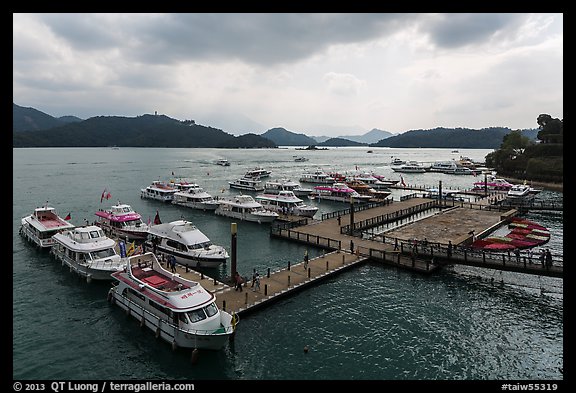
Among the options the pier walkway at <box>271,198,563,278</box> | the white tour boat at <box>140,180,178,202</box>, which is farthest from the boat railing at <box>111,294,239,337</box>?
the white tour boat at <box>140,180,178,202</box>

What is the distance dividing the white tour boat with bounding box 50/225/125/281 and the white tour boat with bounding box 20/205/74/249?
6490mm

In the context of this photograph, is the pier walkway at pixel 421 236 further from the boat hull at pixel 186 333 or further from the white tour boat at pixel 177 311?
the boat hull at pixel 186 333

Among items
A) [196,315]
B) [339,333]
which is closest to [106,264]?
[196,315]

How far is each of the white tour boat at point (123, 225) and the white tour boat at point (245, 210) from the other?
1926 centimetres

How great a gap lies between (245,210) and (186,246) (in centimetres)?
2731

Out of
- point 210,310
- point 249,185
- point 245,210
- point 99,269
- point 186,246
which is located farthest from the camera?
point 249,185

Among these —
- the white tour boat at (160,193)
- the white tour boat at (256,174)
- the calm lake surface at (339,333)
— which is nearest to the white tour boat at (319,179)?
the white tour boat at (256,174)

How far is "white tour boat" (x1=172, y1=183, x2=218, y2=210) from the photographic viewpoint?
7775cm

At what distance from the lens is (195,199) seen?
81.0m

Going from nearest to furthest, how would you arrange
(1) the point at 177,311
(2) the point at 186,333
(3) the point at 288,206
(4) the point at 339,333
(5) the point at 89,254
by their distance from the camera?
(2) the point at 186,333
(1) the point at 177,311
(4) the point at 339,333
(5) the point at 89,254
(3) the point at 288,206

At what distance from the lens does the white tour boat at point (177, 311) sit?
24.1 metres

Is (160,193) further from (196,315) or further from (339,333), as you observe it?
(339,333)

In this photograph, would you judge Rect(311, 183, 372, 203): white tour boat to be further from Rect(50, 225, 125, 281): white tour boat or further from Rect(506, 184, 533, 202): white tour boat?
Rect(50, 225, 125, 281): white tour boat
